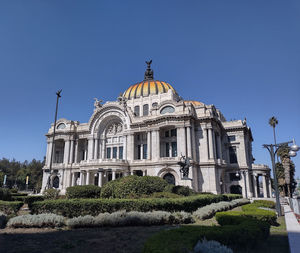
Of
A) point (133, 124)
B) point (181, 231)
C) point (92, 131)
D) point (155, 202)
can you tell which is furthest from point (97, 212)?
point (92, 131)

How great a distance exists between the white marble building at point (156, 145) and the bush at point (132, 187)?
650 inches

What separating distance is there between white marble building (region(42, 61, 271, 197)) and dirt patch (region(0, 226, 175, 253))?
27.6 m

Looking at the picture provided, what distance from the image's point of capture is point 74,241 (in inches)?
388

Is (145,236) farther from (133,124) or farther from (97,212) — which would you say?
(133,124)

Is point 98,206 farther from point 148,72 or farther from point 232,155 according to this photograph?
point 148,72

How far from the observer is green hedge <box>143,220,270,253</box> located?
6.12 meters

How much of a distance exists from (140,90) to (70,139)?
2101 cm

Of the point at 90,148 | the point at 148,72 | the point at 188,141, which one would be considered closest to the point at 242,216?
the point at 188,141

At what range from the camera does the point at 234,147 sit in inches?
1943

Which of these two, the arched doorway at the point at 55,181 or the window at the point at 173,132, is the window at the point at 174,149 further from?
the arched doorway at the point at 55,181

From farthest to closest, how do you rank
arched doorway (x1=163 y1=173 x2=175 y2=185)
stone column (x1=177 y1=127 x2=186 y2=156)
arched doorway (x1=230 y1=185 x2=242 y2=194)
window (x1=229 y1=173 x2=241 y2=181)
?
window (x1=229 y1=173 x2=241 y2=181) → arched doorway (x1=230 y1=185 x2=242 y2=194) → arched doorway (x1=163 y1=173 x2=175 y2=185) → stone column (x1=177 y1=127 x2=186 y2=156)

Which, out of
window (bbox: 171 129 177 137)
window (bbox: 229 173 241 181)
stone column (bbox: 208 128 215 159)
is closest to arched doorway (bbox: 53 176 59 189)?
window (bbox: 171 129 177 137)

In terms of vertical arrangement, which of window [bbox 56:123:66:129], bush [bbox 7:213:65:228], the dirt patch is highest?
window [bbox 56:123:66:129]

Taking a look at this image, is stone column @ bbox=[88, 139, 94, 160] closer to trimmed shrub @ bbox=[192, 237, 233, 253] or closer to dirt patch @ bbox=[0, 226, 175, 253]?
dirt patch @ bbox=[0, 226, 175, 253]
